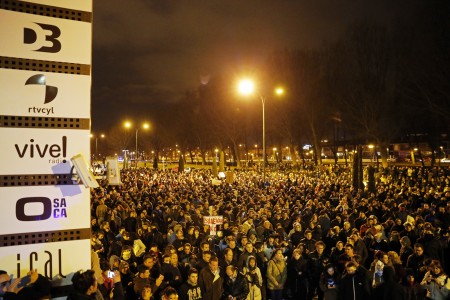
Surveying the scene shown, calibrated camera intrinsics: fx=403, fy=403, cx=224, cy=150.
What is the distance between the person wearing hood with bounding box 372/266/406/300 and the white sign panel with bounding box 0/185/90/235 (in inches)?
201

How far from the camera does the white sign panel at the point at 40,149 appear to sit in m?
3.46

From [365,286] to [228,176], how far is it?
1944 centimetres

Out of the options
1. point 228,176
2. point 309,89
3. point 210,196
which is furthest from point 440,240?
point 309,89

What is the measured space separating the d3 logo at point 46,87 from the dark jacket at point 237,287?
505 centimetres

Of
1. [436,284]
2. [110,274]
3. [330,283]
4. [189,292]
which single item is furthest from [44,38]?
[436,284]

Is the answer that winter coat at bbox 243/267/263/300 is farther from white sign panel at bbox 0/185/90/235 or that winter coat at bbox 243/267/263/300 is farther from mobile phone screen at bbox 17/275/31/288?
mobile phone screen at bbox 17/275/31/288

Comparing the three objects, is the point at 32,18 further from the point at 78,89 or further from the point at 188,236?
the point at 188,236

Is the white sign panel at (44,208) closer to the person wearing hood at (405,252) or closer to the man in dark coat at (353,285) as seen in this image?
the man in dark coat at (353,285)

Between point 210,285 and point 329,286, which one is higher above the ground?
point 210,285

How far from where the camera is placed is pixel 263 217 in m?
12.8

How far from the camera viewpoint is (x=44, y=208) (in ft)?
11.9

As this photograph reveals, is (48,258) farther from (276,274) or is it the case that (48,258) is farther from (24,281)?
(276,274)

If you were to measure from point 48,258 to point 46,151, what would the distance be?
0.96m

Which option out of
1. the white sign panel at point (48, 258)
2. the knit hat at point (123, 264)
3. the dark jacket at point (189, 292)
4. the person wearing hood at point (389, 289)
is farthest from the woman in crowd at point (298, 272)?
the white sign panel at point (48, 258)
